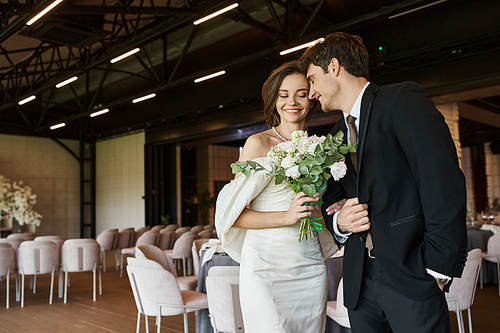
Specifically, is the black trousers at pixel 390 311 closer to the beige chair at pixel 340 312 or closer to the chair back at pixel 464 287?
the beige chair at pixel 340 312

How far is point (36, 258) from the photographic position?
6.38 m

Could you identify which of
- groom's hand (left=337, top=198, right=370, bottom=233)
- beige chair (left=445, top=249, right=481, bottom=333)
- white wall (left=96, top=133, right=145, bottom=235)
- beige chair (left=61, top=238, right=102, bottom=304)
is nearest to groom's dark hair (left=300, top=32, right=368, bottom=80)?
groom's hand (left=337, top=198, right=370, bottom=233)

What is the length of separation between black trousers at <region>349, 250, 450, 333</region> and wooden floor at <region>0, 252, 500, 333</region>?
360 cm

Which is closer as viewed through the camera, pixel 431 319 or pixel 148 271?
pixel 431 319

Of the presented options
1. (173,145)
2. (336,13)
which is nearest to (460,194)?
(336,13)

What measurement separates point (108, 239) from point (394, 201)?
343 inches

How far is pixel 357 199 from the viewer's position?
4.99ft

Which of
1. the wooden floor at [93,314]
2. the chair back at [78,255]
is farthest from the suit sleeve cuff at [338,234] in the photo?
the chair back at [78,255]

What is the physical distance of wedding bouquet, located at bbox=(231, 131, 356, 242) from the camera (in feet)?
5.27

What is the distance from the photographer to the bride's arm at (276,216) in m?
1.83

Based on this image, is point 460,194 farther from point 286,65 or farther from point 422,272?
point 286,65

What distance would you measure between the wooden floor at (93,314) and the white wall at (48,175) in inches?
364

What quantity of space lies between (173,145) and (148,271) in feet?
37.9

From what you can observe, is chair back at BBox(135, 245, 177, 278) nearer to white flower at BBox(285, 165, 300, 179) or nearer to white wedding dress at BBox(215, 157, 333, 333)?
white wedding dress at BBox(215, 157, 333, 333)
